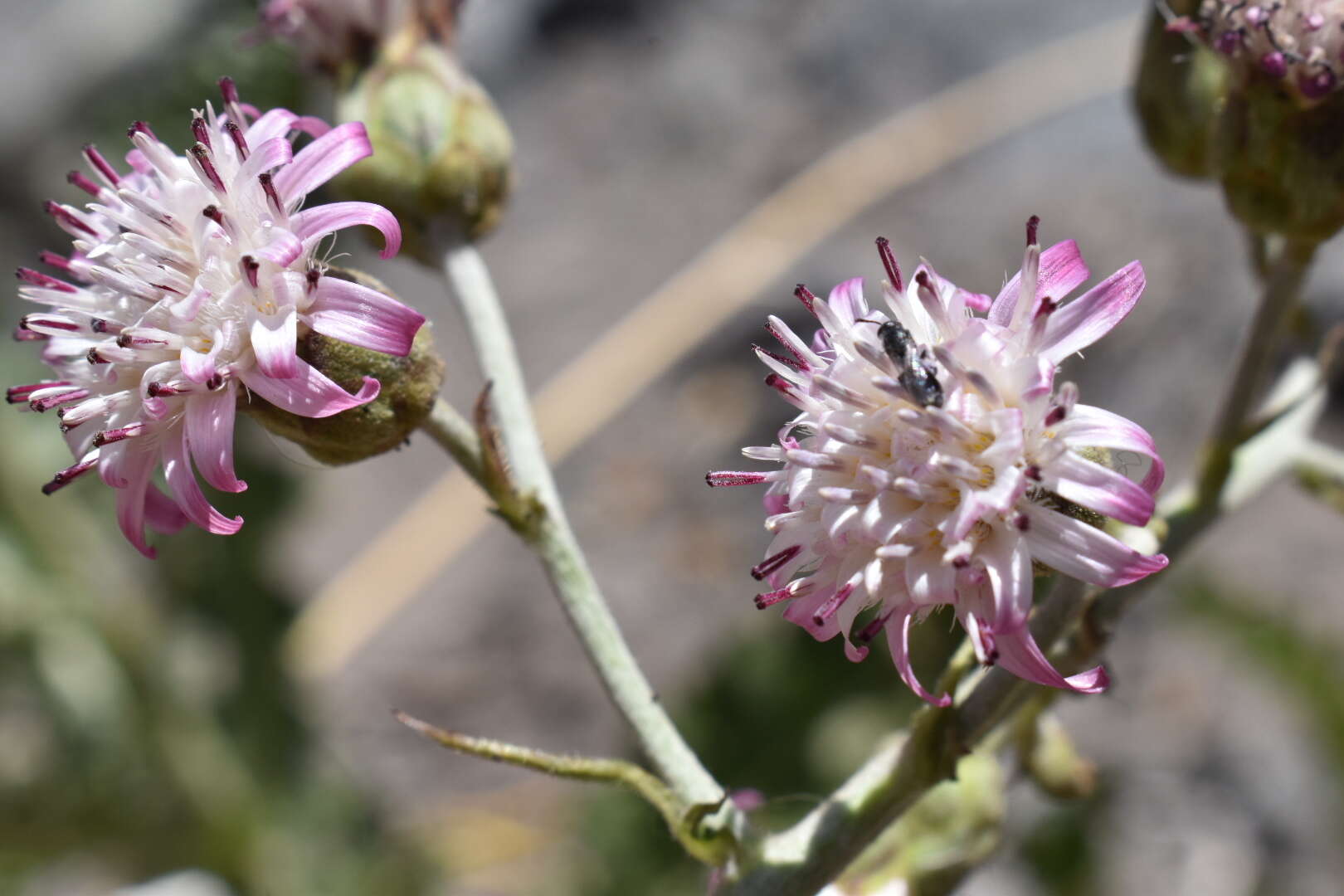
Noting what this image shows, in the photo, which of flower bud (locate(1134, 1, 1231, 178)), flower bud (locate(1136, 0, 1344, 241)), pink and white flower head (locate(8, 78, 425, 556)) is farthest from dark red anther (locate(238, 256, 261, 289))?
flower bud (locate(1134, 1, 1231, 178))

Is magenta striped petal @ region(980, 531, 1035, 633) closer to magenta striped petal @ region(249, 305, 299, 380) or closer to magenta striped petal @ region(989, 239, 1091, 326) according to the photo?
magenta striped petal @ region(989, 239, 1091, 326)

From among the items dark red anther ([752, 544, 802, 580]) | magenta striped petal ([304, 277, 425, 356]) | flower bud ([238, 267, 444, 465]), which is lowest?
dark red anther ([752, 544, 802, 580])

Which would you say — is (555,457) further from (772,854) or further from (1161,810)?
(772,854)

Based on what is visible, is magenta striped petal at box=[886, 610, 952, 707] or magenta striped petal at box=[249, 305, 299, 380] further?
magenta striped petal at box=[249, 305, 299, 380]

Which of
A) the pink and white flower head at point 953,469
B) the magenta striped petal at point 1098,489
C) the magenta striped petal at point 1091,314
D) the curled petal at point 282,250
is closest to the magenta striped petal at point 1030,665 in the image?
the pink and white flower head at point 953,469

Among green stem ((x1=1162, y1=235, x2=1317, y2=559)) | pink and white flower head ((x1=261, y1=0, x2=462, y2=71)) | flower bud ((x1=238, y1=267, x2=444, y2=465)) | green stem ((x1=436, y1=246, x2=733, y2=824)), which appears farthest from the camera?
pink and white flower head ((x1=261, y1=0, x2=462, y2=71))

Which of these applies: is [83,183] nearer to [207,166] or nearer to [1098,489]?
[207,166]
